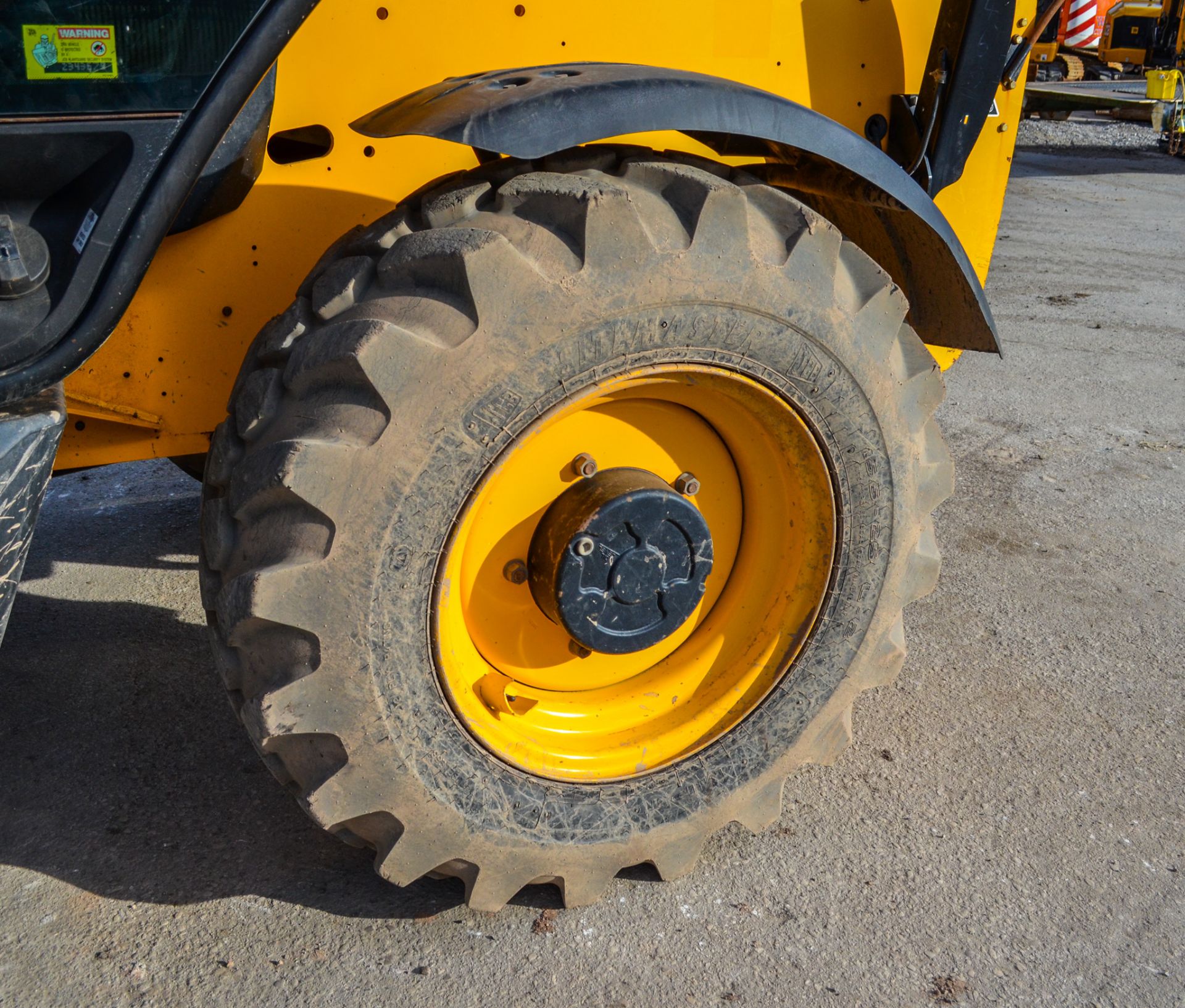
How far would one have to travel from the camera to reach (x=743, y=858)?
2.45 meters

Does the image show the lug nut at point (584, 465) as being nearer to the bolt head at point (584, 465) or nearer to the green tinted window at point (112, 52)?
the bolt head at point (584, 465)

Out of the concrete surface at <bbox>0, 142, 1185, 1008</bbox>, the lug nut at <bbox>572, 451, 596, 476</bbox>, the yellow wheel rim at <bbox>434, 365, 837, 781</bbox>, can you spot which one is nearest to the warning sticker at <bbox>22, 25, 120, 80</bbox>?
the yellow wheel rim at <bbox>434, 365, 837, 781</bbox>

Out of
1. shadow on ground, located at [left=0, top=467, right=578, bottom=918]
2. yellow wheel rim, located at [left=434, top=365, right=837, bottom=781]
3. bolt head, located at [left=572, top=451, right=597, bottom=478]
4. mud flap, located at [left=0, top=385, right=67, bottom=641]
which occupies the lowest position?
shadow on ground, located at [left=0, top=467, right=578, bottom=918]

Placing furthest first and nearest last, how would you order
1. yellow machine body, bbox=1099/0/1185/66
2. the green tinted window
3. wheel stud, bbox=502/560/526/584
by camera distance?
1. yellow machine body, bbox=1099/0/1185/66
2. wheel stud, bbox=502/560/526/584
3. the green tinted window

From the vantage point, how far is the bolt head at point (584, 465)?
2.21m

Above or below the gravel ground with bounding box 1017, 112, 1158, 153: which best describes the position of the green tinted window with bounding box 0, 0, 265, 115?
above

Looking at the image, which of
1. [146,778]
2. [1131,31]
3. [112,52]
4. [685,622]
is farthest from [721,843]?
[1131,31]

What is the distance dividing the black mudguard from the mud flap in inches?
27.7

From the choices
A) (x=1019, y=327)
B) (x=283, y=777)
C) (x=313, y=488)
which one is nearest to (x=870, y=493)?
(x=313, y=488)

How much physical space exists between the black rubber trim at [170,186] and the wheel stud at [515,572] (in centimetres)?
87

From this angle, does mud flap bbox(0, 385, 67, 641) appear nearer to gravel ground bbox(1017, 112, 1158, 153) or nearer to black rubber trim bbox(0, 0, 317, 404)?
black rubber trim bbox(0, 0, 317, 404)

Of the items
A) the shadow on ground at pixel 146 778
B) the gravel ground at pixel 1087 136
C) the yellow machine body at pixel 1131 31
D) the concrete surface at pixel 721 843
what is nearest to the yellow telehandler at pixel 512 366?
the concrete surface at pixel 721 843

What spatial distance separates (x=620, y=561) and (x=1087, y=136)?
1499 cm

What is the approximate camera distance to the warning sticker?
1.64 meters
